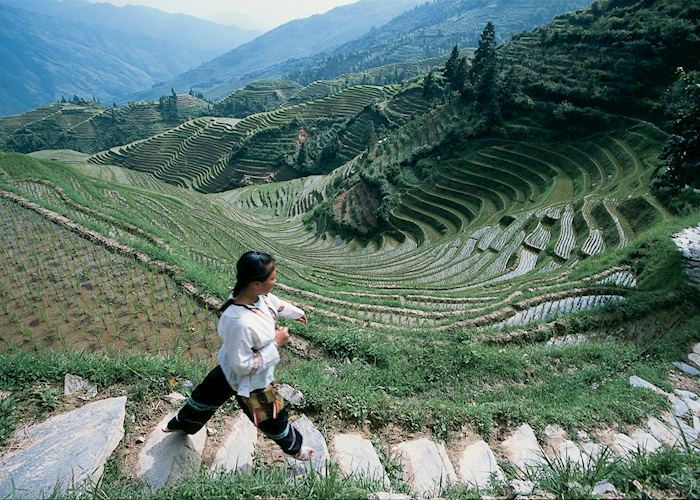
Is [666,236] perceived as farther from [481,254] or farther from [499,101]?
[499,101]

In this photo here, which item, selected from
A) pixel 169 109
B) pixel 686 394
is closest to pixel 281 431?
pixel 686 394

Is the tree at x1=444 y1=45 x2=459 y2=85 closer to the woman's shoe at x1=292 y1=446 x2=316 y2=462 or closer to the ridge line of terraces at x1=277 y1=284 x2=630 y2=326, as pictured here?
the ridge line of terraces at x1=277 y1=284 x2=630 y2=326

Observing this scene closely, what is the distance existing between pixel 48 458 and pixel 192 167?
87265 millimetres

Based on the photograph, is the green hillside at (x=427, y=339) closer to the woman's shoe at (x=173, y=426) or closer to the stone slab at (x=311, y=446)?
the stone slab at (x=311, y=446)

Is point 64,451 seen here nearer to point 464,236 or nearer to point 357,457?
point 357,457

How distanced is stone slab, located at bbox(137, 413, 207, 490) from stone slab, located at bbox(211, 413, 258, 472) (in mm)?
186

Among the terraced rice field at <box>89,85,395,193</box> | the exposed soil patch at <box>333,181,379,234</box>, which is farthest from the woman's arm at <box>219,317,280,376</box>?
the terraced rice field at <box>89,85,395,193</box>

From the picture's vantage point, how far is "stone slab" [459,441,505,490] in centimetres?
330

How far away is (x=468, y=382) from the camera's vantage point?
5332 millimetres

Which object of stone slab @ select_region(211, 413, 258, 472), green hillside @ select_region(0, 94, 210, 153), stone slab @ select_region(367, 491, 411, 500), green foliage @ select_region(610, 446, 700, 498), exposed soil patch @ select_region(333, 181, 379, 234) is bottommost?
exposed soil patch @ select_region(333, 181, 379, 234)

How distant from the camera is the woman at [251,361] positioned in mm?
2713

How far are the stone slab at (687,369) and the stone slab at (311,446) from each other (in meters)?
6.03

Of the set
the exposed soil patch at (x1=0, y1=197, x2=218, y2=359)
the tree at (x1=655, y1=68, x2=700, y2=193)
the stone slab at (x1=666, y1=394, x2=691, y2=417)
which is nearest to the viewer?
the stone slab at (x1=666, y1=394, x2=691, y2=417)

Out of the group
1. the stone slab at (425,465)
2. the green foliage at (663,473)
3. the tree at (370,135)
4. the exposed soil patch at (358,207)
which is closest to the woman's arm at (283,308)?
the stone slab at (425,465)
